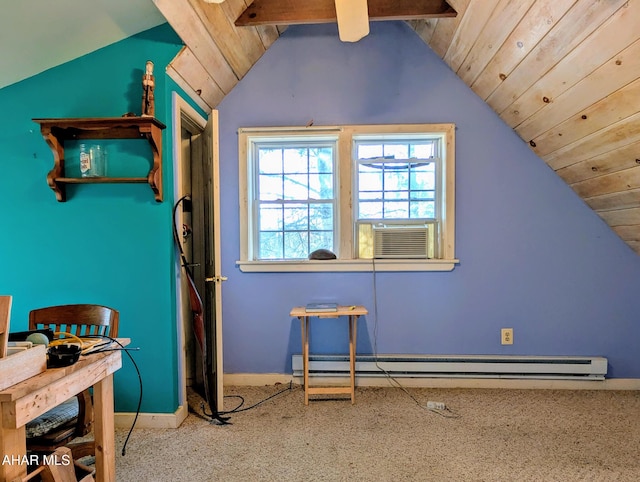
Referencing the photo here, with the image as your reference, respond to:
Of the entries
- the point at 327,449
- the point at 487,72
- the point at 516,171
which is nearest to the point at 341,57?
the point at 487,72

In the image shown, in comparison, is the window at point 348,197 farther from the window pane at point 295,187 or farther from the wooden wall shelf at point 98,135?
the wooden wall shelf at point 98,135

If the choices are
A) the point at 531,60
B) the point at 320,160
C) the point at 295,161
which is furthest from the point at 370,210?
the point at 531,60

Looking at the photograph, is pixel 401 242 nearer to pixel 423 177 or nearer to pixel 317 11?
pixel 423 177

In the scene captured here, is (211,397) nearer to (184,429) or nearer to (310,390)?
(184,429)

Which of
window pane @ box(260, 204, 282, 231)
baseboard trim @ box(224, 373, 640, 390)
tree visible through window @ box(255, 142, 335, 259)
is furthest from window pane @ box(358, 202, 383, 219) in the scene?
baseboard trim @ box(224, 373, 640, 390)

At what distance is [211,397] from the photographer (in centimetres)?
228

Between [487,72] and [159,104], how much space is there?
7.09 feet

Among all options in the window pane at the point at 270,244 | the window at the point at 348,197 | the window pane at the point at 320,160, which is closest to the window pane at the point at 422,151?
the window at the point at 348,197

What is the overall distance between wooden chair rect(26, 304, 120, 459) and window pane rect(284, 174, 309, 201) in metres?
1.59

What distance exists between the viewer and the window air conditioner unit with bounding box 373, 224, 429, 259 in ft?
8.91

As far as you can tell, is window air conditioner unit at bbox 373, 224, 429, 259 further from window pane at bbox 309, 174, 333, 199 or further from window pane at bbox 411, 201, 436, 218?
window pane at bbox 309, 174, 333, 199

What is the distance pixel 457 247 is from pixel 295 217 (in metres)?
1.31

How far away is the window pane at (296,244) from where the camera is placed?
9.32 feet

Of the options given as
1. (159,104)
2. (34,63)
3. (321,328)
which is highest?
(34,63)
